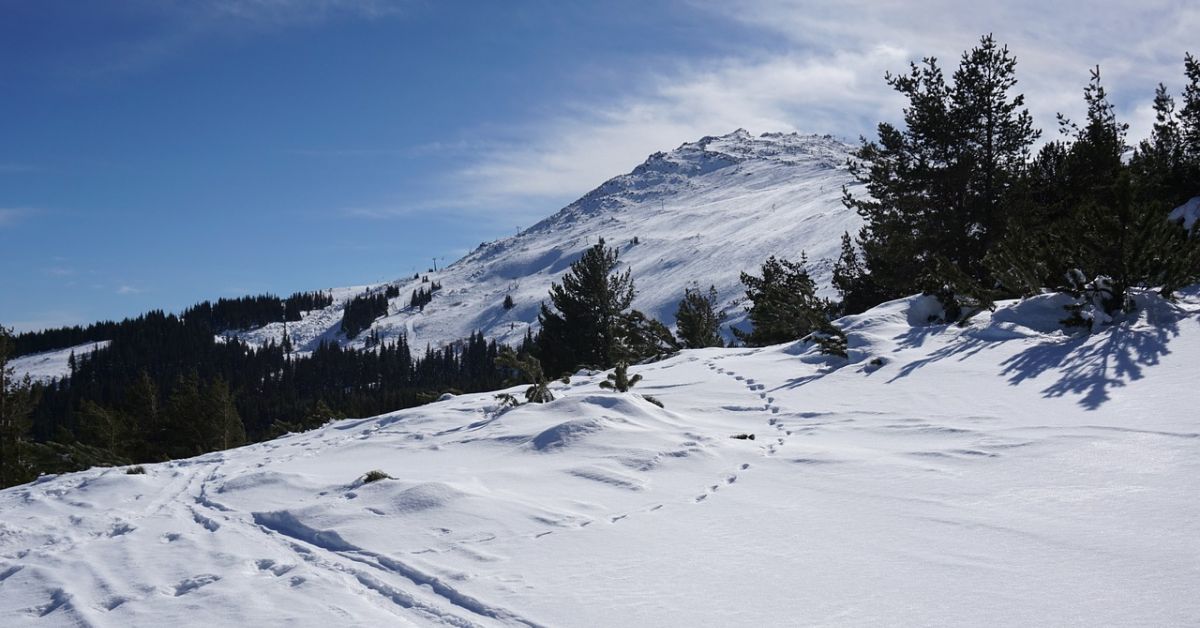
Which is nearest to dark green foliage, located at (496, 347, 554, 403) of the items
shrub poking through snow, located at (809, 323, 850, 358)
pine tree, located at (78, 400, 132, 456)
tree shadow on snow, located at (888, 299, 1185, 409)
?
shrub poking through snow, located at (809, 323, 850, 358)

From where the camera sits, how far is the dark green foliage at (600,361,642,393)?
9.51 m

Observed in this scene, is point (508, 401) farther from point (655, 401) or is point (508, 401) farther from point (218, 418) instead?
point (218, 418)

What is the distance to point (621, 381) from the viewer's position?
376 inches

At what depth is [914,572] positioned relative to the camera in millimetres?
3418

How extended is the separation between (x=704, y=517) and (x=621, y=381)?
5.02 meters

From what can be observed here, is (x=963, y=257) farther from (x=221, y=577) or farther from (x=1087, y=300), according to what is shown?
(x=221, y=577)

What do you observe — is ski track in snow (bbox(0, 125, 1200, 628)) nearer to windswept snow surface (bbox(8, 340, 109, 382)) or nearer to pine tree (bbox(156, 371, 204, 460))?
pine tree (bbox(156, 371, 204, 460))

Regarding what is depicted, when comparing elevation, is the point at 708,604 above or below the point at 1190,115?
below

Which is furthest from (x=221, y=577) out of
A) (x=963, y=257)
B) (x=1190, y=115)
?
(x=1190, y=115)

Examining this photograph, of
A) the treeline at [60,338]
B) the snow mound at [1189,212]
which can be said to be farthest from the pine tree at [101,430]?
the treeline at [60,338]

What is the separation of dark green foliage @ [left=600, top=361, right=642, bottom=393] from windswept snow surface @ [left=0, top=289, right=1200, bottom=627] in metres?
1.12

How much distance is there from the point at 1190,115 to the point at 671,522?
91.5ft

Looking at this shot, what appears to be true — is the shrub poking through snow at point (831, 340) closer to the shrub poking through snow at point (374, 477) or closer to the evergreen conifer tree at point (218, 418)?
the shrub poking through snow at point (374, 477)

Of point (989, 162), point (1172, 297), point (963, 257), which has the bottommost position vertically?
point (1172, 297)
